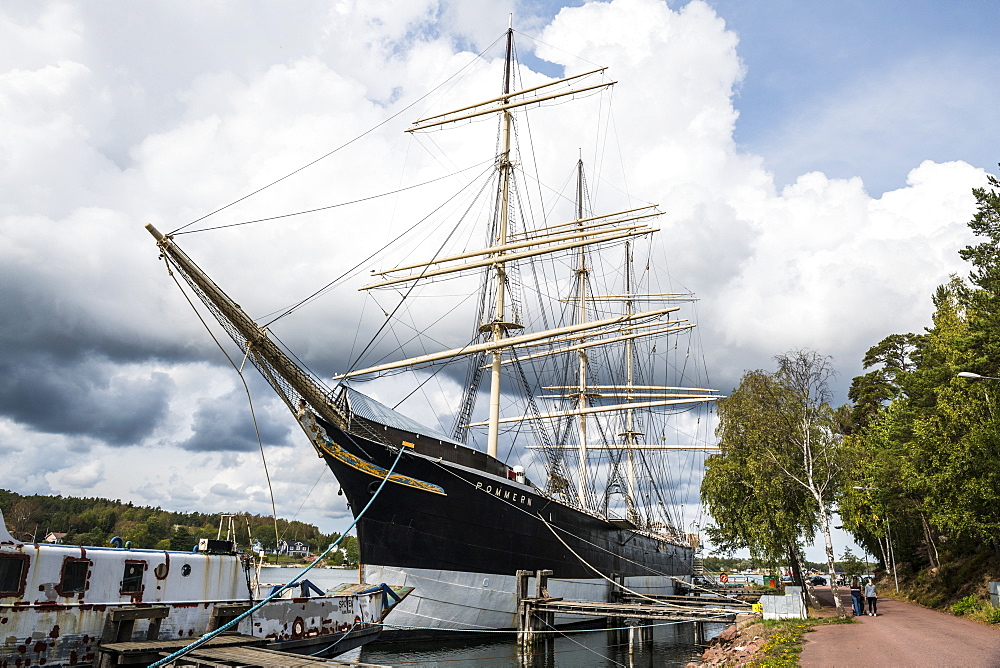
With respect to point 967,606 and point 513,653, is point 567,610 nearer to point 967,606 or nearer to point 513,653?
point 513,653

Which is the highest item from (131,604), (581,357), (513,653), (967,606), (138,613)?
(581,357)

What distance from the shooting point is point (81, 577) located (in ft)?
39.1

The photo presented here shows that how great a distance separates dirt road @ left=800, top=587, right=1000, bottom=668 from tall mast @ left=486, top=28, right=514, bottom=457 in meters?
13.3

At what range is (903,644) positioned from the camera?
14.3 metres

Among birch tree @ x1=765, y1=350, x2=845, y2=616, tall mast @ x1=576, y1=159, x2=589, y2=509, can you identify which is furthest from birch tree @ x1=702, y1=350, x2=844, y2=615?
tall mast @ x1=576, y1=159, x2=589, y2=509

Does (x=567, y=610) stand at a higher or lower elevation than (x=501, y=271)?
lower

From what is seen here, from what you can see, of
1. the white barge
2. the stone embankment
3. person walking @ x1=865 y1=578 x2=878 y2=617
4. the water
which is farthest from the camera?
person walking @ x1=865 y1=578 x2=878 y2=617

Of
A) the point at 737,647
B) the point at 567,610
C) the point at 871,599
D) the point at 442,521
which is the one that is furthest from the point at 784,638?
the point at 442,521

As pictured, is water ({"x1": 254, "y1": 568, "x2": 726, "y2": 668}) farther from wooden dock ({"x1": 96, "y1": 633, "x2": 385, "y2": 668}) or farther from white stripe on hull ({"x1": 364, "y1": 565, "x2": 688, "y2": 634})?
wooden dock ({"x1": 96, "y1": 633, "x2": 385, "y2": 668})

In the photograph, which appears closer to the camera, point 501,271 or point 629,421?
point 501,271

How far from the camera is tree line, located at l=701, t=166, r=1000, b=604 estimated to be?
20.0m

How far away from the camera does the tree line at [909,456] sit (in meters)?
20.0

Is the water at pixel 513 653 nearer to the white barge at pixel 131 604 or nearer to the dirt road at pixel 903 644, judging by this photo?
the white barge at pixel 131 604

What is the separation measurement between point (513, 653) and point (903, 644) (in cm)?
1160
